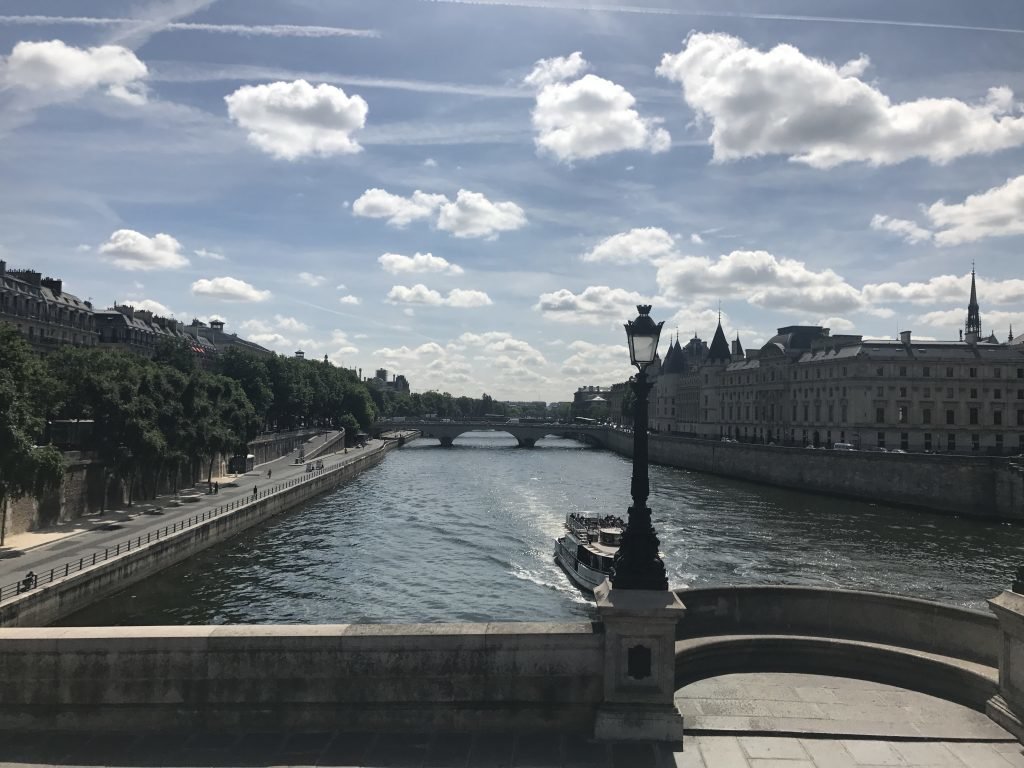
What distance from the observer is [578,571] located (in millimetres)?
37438

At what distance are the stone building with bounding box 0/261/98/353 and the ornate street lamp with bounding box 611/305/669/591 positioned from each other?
8134 cm

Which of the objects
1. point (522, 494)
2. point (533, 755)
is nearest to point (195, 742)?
point (533, 755)

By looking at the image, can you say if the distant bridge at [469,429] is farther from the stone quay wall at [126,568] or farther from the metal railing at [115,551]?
the metal railing at [115,551]

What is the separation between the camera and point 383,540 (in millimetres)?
47844

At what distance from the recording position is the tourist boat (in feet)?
116

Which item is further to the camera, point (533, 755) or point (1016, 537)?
point (1016, 537)

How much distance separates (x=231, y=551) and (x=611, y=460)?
9317cm

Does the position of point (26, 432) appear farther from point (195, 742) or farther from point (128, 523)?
point (195, 742)

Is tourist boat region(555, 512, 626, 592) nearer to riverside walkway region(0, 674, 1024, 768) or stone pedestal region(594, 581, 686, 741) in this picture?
riverside walkway region(0, 674, 1024, 768)

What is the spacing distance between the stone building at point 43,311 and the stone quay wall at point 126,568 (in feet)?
140

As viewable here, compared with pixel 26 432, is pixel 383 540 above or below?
below

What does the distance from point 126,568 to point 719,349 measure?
424 feet

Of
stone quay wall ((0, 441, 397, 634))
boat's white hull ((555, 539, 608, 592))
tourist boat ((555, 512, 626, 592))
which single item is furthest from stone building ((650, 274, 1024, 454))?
stone quay wall ((0, 441, 397, 634))

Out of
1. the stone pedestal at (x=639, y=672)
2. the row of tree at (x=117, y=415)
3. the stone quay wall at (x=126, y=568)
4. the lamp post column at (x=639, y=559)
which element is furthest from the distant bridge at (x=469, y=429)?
the stone pedestal at (x=639, y=672)
